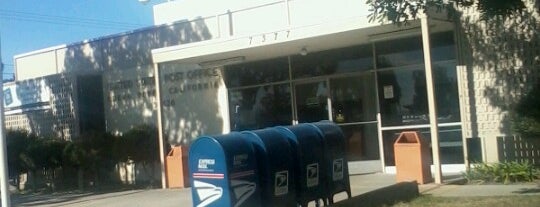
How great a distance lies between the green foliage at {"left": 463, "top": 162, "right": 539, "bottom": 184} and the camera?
1252 centimetres

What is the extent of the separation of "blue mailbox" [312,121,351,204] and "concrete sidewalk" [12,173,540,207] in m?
0.51

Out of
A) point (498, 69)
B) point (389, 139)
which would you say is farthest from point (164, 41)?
point (498, 69)

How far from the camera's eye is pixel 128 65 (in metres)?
19.7

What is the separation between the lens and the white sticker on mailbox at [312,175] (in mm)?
9824

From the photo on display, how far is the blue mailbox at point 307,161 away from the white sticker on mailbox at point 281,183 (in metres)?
0.26

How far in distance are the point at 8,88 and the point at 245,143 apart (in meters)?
15.8

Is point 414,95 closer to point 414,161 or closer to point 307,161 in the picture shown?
point 414,161

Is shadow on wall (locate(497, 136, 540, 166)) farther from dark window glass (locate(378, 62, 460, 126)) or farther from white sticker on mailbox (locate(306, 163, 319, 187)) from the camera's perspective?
white sticker on mailbox (locate(306, 163, 319, 187))

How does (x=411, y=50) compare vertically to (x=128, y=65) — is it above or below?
below

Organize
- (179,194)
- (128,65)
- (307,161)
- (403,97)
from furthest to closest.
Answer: (128,65), (403,97), (179,194), (307,161)

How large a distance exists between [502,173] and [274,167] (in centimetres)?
527

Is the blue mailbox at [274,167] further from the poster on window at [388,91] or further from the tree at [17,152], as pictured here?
the tree at [17,152]

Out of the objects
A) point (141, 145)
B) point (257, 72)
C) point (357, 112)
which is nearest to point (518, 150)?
point (357, 112)

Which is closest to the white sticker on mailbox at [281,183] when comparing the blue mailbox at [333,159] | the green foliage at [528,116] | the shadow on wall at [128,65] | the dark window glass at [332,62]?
the blue mailbox at [333,159]
